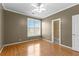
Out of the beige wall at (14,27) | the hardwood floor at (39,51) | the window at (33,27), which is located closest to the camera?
the hardwood floor at (39,51)

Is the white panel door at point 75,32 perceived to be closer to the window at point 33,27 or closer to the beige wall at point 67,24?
the beige wall at point 67,24

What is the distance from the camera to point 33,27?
8.32 m

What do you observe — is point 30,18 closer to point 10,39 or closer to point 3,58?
point 10,39

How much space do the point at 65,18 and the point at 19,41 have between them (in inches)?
148

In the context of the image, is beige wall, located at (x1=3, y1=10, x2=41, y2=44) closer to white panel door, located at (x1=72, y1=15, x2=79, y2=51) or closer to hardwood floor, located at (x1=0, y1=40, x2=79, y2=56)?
hardwood floor, located at (x1=0, y1=40, x2=79, y2=56)

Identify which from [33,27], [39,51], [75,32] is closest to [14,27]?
[33,27]

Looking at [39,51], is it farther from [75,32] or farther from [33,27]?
[33,27]

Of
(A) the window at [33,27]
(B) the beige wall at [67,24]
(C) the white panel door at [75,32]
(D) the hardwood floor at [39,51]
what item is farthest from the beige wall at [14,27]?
(C) the white panel door at [75,32]

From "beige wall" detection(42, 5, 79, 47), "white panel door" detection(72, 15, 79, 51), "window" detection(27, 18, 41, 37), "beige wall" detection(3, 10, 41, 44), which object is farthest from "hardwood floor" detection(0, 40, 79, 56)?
"window" detection(27, 18, 41, 37)

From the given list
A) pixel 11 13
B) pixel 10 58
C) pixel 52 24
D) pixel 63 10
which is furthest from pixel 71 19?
pixel 10 58

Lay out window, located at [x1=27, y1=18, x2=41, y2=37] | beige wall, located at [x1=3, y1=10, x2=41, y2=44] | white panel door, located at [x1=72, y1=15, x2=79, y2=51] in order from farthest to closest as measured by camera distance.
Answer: window, located at [x1=27, y1=18, x2=41, y2=37], beige wall, located at [x1=3, y1=10, x2=41, y2=44], white panel door, located at [x1=72, y1=15, x2=79, y2=51]

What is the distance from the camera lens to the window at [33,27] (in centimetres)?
777

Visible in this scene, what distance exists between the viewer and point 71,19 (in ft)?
15.1

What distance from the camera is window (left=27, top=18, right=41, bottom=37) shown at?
7772mm
